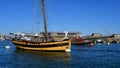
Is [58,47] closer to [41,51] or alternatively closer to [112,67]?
[41,51]

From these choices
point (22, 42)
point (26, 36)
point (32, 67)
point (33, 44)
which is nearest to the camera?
point (32, 67)

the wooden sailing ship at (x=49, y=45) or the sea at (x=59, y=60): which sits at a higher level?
the wooden sailing ship at (x=49, y=45)

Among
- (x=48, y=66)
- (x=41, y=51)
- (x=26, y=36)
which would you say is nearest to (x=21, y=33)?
(x=26, y=36)

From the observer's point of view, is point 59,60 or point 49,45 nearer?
point 59,60

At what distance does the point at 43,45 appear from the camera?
6569 cm

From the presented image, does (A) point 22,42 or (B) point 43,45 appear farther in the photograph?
(A) point 22,42

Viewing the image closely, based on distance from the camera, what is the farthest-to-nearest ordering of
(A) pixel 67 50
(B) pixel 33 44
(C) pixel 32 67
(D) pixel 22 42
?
(D) pixel 22 42, (B) pixel 33 44, (A) pixel 67 50, (C) pixel 32 67

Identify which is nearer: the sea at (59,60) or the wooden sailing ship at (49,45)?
the sea at (59,60)

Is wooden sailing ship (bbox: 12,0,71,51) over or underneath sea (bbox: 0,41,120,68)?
over

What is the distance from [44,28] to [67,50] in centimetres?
1149

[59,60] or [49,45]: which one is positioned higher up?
[49,45]

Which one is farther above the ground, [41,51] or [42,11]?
[42,11]

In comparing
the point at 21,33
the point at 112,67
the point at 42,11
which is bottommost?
the point at 112,67

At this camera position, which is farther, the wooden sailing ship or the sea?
the wooden sailing ship
